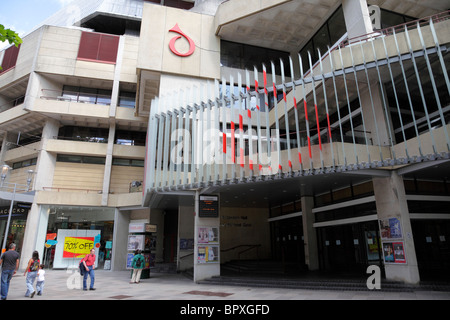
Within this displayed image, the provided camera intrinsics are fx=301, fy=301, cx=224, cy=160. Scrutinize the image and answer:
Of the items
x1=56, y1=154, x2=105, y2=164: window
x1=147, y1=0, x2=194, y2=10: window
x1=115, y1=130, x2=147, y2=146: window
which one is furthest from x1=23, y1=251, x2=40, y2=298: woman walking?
x1=147, y1=0, x2=194, y2=10: window

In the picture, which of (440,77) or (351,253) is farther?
(351,253)

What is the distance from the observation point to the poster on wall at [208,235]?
14278mm

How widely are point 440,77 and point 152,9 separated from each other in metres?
18.2

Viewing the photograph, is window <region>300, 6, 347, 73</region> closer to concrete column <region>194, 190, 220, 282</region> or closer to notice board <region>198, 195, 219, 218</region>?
notice board <region>198, 195, 219, 218</region>

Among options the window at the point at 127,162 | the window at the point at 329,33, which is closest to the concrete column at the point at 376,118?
the window at the point at 329,33

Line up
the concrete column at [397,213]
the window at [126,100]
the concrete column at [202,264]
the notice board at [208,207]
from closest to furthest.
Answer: the concrete column at [397,213], the concrete column at [202,264], the notice board at [208,207], the window at [126,100]

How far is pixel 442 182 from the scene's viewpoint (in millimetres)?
13586

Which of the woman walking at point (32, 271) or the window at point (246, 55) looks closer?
the woman walking at point (32, 271)

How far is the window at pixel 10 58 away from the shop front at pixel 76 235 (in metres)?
14.2

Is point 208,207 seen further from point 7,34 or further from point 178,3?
point 178,3

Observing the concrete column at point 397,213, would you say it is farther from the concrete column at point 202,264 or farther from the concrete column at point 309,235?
the concrete column at point 202,264

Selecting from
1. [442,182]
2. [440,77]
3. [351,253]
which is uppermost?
[440,77]

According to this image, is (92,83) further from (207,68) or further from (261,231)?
(261,231)

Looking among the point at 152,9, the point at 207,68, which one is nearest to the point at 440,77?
the point at 207,68
